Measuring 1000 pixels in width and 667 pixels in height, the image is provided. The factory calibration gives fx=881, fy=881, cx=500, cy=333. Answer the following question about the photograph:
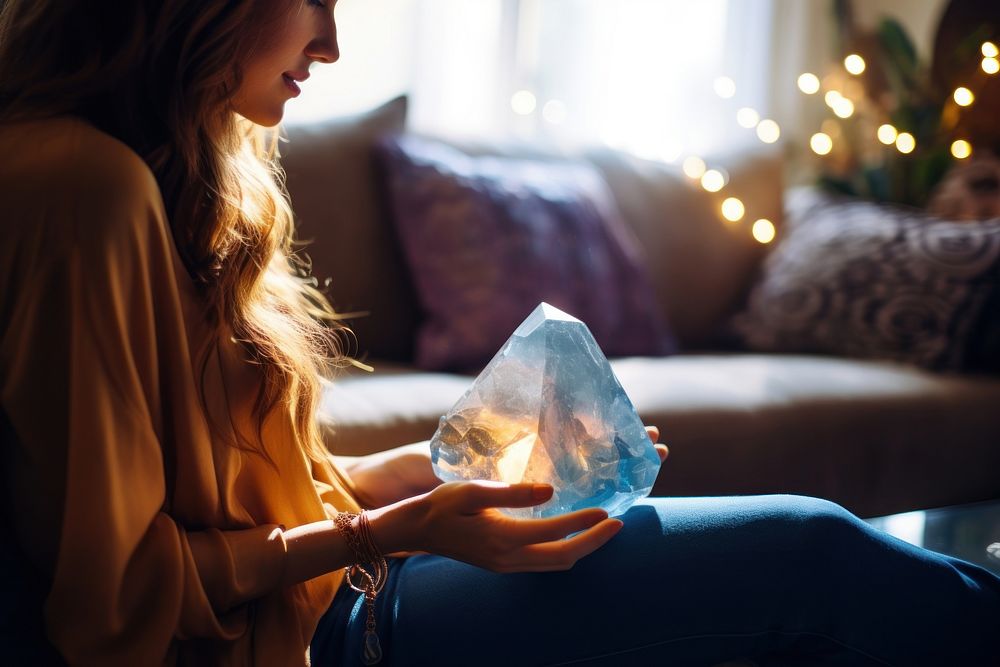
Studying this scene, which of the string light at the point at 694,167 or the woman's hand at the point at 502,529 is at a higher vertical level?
the string light at the point at 694,167

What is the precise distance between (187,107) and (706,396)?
3.86ft

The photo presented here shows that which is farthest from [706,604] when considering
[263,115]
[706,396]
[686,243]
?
[686,243]

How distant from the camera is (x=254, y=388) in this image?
0.89 metres

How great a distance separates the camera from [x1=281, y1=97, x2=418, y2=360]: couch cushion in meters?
1.90

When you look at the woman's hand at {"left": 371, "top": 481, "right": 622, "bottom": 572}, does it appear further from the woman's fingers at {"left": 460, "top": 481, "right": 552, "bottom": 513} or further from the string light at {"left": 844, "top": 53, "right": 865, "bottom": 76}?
the string light at {"left": 844, "top": 53, "right": 865, "bottom": 76}

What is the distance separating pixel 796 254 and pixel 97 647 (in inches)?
76.1

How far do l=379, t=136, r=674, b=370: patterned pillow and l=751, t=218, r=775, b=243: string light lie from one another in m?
0.49

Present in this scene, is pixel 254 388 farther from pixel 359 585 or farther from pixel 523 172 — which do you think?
pixel 523 172

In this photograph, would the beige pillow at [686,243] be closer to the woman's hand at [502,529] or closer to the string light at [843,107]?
the string light at [843,107]

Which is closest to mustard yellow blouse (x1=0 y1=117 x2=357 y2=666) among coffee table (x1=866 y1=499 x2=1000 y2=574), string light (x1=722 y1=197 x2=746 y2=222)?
coffee table (x1=866 y1=499 x2=1000 y2=574)

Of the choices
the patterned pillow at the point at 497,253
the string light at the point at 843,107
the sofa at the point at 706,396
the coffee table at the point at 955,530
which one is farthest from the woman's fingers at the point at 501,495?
the string light at the point at 843,107

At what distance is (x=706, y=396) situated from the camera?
1.73m

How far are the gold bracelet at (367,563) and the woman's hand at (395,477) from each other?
0.22 meters

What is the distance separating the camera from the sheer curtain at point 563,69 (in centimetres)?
244
